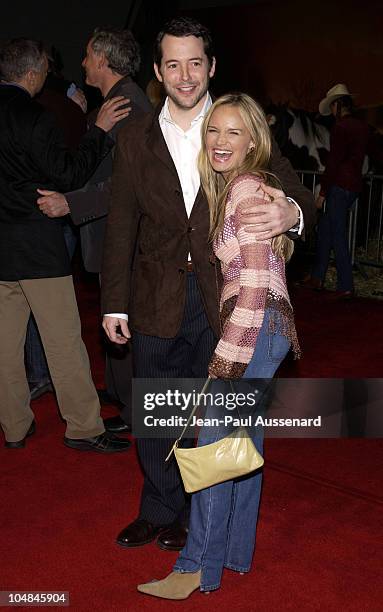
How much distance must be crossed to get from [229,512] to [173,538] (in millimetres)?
443

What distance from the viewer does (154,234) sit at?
2.88 m

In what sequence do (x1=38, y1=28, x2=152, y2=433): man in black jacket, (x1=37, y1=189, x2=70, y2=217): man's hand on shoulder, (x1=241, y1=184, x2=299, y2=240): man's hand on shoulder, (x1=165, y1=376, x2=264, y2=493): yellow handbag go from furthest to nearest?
(x1=38, y1=28, x2=152, y2=433): man in black jacket
(x1=37, y1=189, x2=70, y2=217): man's hand on shoulder
(x1=165, y1=376, x2=264, y2=493): yellow handbag
(x1=241, y1=184, x2=299, y2=240): man's hand on shoulder

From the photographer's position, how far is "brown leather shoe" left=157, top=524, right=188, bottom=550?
3100mm

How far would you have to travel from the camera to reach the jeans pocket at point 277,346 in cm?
252

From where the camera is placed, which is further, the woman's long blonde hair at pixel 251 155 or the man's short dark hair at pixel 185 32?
the man's short dark hair at pixel 185 32

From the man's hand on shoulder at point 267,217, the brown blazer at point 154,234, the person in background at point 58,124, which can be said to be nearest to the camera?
the man's hand on shoulder at point 267,217

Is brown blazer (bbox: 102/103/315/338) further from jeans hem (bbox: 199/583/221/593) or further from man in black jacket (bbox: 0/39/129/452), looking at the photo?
jeans hem (bbox: 199/583/221/593)

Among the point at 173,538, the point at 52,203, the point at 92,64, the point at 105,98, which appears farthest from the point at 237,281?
the point at 92,64

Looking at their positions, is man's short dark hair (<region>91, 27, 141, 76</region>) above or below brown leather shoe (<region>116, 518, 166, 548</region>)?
above

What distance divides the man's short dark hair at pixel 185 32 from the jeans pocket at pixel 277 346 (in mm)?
939

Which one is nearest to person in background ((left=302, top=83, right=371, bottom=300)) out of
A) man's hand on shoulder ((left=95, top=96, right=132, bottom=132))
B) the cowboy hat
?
the cowboy hat

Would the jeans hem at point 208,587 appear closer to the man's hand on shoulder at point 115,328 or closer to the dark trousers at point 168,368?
the dark trousers at point 168,368

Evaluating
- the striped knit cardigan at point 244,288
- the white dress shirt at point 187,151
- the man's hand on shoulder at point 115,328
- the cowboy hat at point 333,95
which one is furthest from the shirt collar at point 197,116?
the cowboy hat at point 333,95

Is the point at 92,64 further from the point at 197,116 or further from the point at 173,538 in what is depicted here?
the point at 173,538
